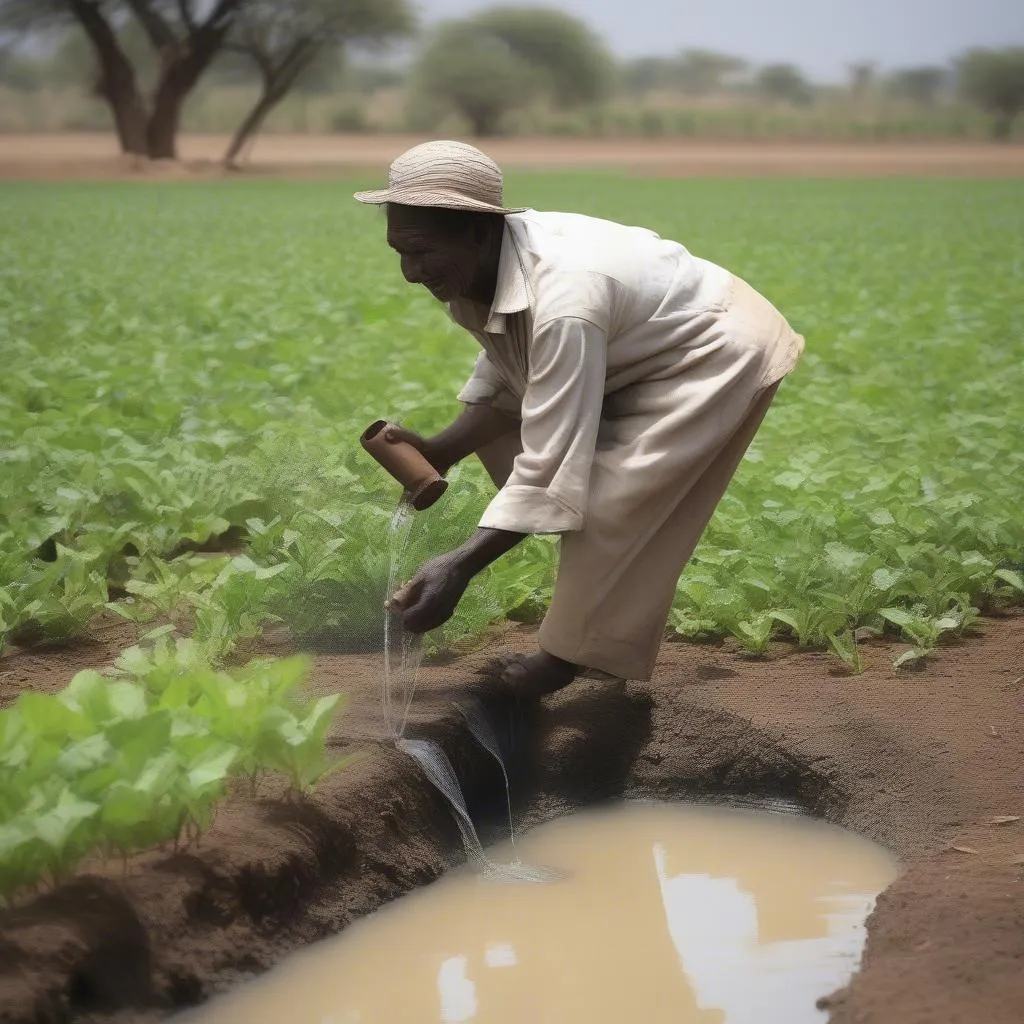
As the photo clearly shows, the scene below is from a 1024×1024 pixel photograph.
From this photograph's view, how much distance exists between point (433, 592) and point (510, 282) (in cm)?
67

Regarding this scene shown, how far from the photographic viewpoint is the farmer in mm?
3387

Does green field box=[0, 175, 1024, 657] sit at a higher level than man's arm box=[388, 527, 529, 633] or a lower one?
lower

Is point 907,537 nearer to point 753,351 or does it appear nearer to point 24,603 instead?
point 753,351

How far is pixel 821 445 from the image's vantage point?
20.8 ft

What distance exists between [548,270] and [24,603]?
5.88 feet

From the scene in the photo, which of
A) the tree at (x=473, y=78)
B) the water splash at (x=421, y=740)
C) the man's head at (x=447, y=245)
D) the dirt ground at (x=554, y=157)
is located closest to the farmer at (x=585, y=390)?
the man's head at (x=447, y=245)

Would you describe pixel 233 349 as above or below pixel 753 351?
below

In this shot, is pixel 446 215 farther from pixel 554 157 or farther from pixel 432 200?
pixel 554 157

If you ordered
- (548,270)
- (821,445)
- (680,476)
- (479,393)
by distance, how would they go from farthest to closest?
(821,445)
(479,393)
(680,476)
(548,270)

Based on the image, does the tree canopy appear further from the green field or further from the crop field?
the crop field

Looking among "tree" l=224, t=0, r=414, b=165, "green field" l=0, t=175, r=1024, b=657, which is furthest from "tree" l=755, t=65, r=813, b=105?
"green field" l=0, t=175, r=1024, b=657

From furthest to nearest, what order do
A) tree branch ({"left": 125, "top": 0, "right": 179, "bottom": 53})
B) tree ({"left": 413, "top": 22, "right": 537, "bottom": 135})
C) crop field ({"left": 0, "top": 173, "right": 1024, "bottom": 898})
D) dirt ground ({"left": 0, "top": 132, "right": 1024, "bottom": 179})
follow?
tree ({"left": 413, "top": 22, "right": 537, "bottom": 135})
tree branch ({"left": 125, "top": 0, "right": 179, "bottom": 53})
dirt ground ({"left": 0, "top": 132, "right": 1024, "bottom": 179})
crop field ({"left": 0, "top": 173, "right": 1024, "bottom": 898})

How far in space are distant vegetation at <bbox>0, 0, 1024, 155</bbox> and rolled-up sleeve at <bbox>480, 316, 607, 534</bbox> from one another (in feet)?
137

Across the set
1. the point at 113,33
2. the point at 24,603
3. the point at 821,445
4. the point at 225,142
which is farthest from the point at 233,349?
the point at 225,142
